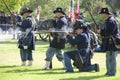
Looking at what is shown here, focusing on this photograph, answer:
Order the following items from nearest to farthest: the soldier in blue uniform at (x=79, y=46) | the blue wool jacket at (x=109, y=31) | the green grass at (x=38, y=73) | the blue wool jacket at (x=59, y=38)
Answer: the green grass at (x=38, y=73)
the blue wool jacket at (x=109, y=31)
the soldier in blue uniform at (x=79, y=46)
the blue wool jacket at (x=59, y=38)

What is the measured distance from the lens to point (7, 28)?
33.6m

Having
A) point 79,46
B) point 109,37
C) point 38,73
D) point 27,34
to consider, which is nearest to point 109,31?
point 109,37

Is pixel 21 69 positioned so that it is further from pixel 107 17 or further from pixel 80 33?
pixel 107 17

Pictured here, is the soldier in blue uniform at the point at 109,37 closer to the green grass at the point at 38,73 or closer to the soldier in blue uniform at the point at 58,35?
the green grass at the point at 38,73

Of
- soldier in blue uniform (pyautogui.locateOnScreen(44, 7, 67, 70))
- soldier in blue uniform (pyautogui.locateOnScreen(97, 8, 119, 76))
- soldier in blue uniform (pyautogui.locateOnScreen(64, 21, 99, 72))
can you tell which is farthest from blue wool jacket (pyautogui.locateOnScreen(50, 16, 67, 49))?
soldier in blue uniform (pyautogui.locateOnScreen(97, 8, 119, 76))

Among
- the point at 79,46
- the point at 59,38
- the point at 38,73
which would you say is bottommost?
the point at 38,73

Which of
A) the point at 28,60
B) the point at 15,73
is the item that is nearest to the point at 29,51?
the point at 28,60

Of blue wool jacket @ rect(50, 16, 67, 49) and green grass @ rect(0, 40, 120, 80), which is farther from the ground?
blue wool jacket @ rect(50, 16, 67, 49)

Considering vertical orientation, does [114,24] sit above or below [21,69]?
above

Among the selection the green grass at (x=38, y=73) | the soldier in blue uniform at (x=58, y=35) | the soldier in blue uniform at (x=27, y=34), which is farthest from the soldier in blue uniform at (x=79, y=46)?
the soldier in blue uniform at (x=27, y=34)

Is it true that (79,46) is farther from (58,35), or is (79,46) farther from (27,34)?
(27,34)

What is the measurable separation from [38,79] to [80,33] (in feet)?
6.95

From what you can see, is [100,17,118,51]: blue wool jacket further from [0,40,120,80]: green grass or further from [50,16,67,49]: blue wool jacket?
[50,16,67,49]: blue wool jacket

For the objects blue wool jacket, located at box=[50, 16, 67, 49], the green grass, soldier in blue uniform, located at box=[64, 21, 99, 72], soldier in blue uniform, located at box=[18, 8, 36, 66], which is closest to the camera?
the green grass
